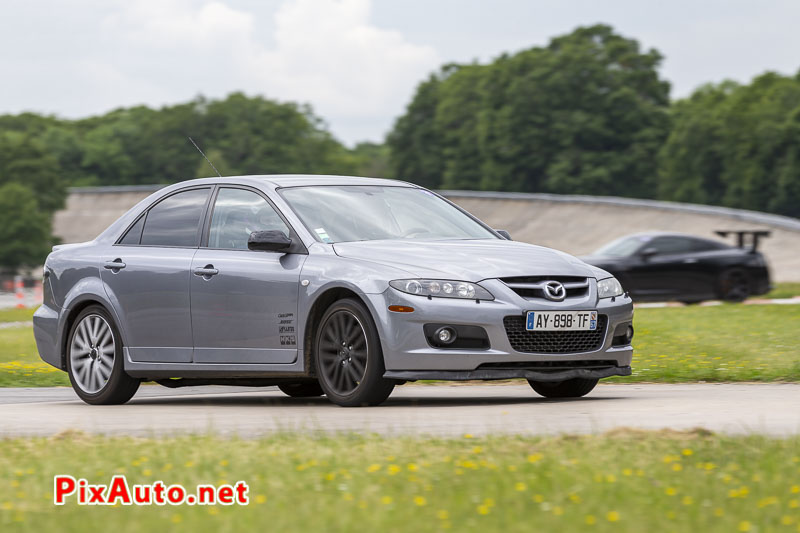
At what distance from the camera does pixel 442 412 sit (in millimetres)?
8648

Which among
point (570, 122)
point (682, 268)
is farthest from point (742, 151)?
point (682, 268)

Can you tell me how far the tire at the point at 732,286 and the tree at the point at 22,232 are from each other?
202 feet

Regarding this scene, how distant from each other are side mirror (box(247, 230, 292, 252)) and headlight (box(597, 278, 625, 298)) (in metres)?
2.13

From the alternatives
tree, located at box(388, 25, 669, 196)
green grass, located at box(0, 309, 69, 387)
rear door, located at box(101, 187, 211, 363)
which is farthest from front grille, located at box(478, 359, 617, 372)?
tree, located at box(388, 25, 669, 196)

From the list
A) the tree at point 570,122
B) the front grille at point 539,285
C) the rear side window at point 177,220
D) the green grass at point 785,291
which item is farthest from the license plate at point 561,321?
the tree at point 570,122

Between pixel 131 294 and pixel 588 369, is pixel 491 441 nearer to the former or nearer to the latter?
pixel 588 369

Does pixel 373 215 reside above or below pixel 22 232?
above

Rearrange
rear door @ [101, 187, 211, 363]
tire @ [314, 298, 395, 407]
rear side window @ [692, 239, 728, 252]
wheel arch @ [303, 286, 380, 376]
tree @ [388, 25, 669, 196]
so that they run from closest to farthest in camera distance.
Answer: tire @ [314, 298, 395, 407] → wheel arch @ [303, 286, 380, 376] → rear door @ [101, 187, 211, 363] → rear side window @ [692, 239, 728, 252] → tree @ [388, 25, 669, 196]

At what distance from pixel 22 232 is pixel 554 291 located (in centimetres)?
7798

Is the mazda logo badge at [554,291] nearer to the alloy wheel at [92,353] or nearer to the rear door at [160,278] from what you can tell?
the rear door at [160,278]

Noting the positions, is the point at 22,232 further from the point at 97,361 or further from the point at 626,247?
the point at 97,361

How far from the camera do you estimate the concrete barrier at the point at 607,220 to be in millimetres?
51181

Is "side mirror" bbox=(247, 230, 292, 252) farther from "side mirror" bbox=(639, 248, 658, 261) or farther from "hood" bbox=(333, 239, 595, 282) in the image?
"side mirror" bbox=(639, 248, 658, 261)

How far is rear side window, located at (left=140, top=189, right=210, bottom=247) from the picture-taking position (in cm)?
1045
